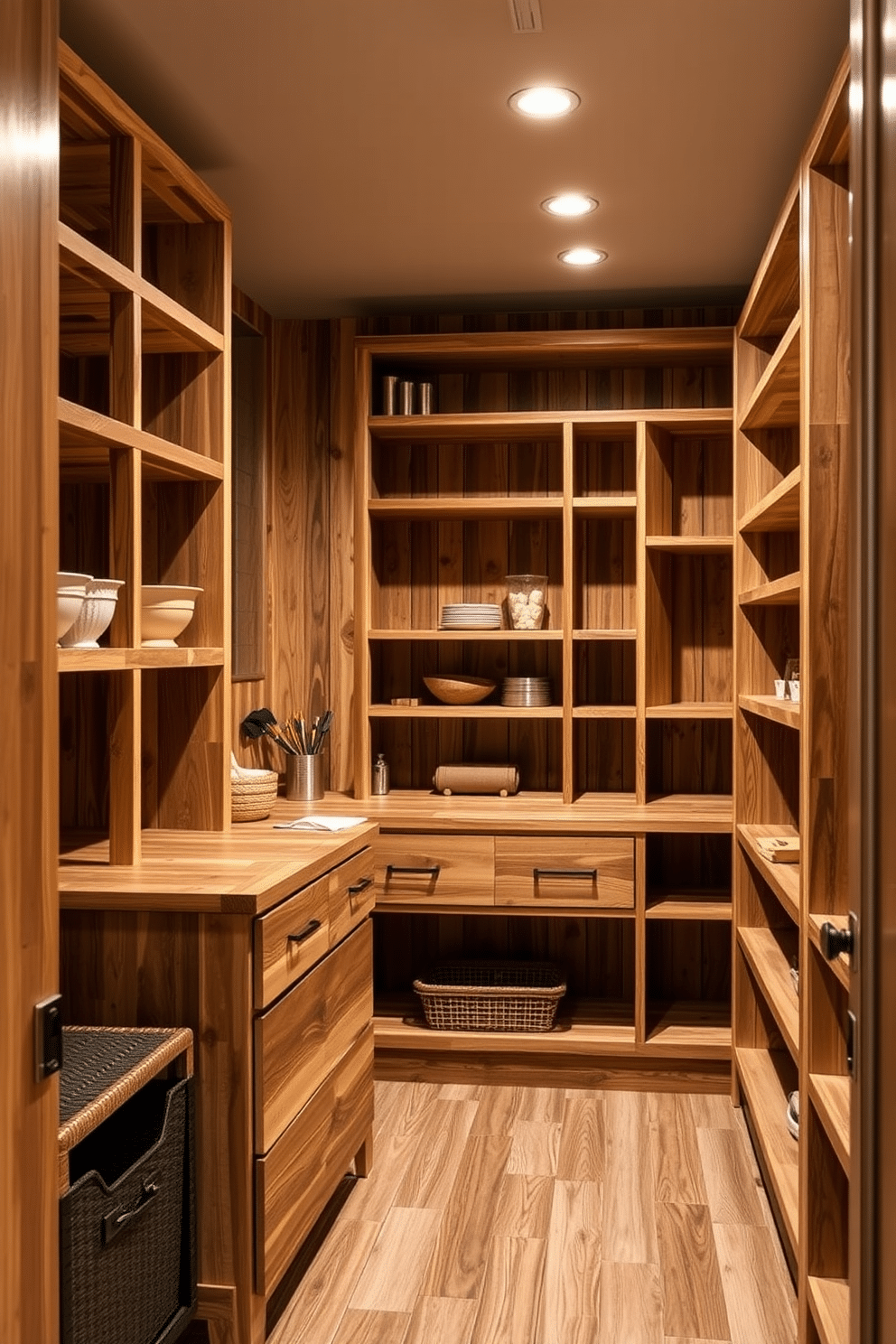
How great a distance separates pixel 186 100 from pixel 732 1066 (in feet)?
9.78

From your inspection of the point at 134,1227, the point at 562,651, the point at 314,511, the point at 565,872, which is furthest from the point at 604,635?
the point at 134,1227

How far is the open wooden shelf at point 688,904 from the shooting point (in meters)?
3.81

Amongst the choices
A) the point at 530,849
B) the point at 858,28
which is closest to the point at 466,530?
the point at 530,849

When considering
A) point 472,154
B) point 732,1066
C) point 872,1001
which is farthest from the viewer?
point 732,1066

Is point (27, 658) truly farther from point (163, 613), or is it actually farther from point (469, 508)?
point (469, 508)

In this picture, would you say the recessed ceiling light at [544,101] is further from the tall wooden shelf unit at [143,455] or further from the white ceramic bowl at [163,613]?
the white ceramic bowl at [163,613]

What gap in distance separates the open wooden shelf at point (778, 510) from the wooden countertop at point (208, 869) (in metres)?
Answer: 1.23

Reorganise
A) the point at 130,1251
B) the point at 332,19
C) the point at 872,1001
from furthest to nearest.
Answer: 1. the point at 332,19
2. the point at 130,1251
3. the point at 872,1001

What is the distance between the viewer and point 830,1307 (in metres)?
2.12

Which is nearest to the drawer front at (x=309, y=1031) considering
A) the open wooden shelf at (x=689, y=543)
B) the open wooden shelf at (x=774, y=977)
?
the open wooden shelf at (x=774, y=977)

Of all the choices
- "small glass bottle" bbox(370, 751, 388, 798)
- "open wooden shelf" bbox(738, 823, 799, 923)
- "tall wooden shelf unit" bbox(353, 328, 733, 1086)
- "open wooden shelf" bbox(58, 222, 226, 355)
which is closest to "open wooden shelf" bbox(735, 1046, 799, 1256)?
"tall wooden shelf unit" bbox(353, 328, 733, 1086)

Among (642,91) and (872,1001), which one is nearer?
(872,1001)

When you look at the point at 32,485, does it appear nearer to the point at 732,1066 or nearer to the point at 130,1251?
the point at 130,1251

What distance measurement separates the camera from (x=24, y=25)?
1.11 meters
